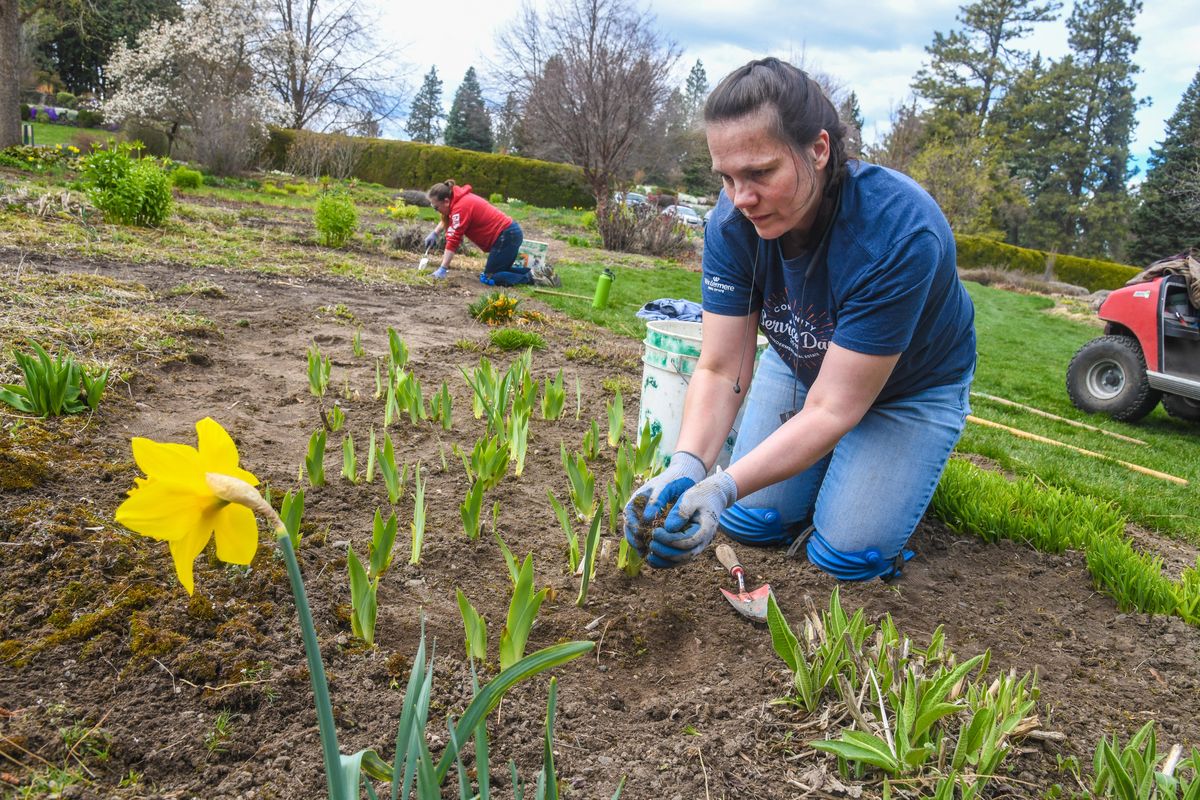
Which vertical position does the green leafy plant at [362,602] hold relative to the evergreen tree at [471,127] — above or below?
below

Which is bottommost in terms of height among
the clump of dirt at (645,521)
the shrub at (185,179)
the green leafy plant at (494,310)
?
the clump of dirt at (645,521)

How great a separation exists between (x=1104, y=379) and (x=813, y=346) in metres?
5.19

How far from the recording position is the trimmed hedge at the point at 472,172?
24000mm

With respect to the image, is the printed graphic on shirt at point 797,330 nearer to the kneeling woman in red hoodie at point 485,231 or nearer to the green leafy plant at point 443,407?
the green leafy plant at point 443,407

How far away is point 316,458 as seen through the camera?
2.38m

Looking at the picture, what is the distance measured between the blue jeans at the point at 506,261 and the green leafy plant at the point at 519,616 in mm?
6830

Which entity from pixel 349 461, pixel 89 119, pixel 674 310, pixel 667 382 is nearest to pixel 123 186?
pixel 674 310

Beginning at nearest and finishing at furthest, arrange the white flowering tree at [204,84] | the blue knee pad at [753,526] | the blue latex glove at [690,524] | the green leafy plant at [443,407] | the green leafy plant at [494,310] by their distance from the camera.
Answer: the blue latex glove at [690,524], the blue knee pad at [753,526], the green leafy plant at [443,407], the green leafy plant at [494,310], the white flowering tree at [204,84]

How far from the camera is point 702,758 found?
57.6 inches

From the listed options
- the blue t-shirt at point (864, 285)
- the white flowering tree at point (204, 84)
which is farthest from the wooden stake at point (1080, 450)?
the white flowering tree at point (204, 84)

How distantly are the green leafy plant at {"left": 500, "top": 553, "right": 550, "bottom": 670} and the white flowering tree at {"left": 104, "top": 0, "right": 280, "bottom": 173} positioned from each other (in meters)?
18.4

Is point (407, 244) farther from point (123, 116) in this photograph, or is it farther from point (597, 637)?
point (123, 116)

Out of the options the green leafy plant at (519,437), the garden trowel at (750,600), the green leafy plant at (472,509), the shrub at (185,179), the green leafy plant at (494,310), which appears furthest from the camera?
the shrub at (185,179)

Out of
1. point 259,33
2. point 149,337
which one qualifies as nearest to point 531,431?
point 149,337
